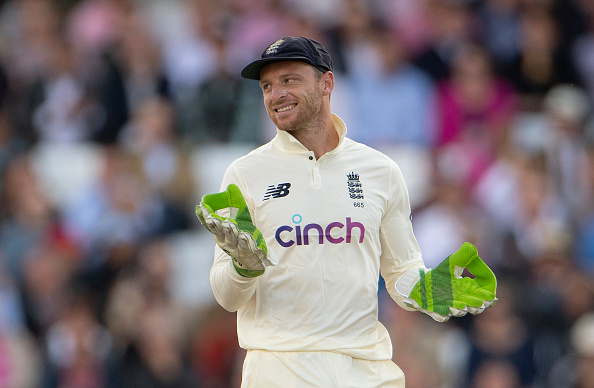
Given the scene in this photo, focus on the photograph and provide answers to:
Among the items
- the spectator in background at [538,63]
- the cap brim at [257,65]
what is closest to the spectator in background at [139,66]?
the spectator in background at [538,63]

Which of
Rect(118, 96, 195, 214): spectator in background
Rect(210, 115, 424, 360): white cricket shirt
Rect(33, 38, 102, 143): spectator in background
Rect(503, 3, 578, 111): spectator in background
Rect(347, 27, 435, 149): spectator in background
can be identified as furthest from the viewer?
Rect(503, 3, 578, 111): spectator in background

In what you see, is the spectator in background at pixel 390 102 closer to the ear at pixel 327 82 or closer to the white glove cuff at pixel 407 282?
the ear at pixel 327 82

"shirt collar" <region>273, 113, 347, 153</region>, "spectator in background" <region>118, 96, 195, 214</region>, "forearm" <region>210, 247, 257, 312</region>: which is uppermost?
"shirt collar" <region>273, 113, 347, 153</region>

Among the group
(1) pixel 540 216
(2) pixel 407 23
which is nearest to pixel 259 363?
(1) pixel 540 216

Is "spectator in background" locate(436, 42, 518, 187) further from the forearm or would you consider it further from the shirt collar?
the forearm

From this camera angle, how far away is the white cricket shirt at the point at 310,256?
4.35 m

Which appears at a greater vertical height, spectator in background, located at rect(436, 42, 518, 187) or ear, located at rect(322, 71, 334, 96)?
ear, located at rect(322, 71, 334, 96)

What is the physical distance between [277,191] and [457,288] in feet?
2.94

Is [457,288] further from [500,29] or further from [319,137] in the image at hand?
[500,29]

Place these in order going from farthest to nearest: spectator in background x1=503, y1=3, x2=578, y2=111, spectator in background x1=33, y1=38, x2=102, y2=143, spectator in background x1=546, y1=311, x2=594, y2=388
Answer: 1. spectator in background x1=503, y1=3, x2=578, y2=111
2. spectator in background x1=33, y1=38, x2=102, y2=143
3. spectator in background x1=546, y1=311, x2=594, y2=388

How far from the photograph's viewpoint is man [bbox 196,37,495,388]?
4.32 m

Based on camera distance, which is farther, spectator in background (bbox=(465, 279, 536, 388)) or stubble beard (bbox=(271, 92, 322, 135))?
spectator in background (bbox=(465, 279, 536, 388))

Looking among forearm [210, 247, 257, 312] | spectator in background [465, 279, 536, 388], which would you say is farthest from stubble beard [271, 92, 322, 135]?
spectator in background [465, 279, 536, 388]

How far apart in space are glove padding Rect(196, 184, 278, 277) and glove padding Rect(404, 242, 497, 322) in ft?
2.53
